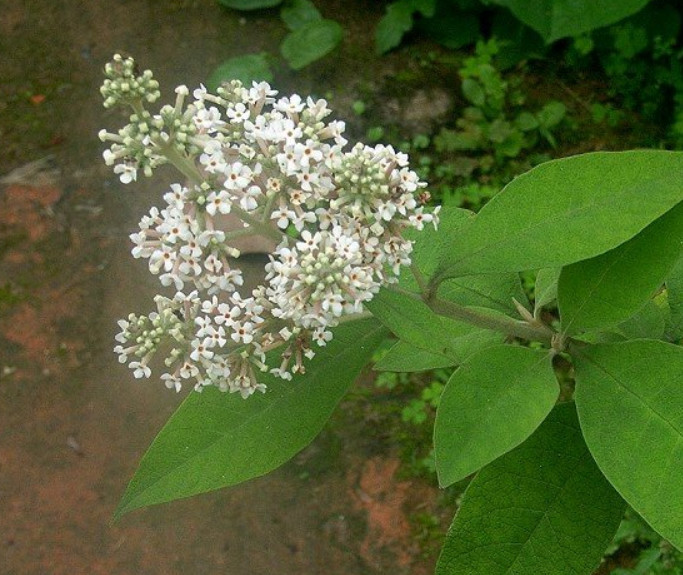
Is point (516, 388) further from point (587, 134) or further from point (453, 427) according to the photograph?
point (587, 134)

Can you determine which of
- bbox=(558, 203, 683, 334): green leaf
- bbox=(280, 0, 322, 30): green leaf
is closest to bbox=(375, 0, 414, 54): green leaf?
bbox=(280, 0, 322, 30): green leaf

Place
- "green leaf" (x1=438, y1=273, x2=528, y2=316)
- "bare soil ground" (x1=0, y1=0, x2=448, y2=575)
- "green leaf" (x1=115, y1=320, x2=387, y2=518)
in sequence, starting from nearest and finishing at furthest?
"green leaf" (x1=115, y1=320, x2=387, y2=518), "green leaf" (x1=438, y1=273, x2=528, y2=316), "bare soil ground" (x1=0, y1=0, x2=448, y2=575)

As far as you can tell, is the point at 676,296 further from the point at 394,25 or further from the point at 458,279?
the point at 394,25

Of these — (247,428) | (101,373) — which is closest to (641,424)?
(247,428)

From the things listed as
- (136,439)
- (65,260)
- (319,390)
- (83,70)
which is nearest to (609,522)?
(319,390)

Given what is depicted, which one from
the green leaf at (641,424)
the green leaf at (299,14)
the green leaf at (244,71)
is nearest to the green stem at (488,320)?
the green leaf at (641,424)

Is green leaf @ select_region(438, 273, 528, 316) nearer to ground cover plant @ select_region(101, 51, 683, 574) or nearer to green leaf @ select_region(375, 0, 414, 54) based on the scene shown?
ground cover plant @ select_region(101, 51, 683, 574)
